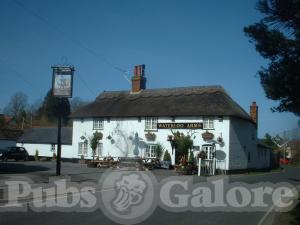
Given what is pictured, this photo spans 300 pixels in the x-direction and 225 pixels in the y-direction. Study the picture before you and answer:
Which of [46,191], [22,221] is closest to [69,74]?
[46,191]

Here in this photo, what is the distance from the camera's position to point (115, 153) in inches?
1729

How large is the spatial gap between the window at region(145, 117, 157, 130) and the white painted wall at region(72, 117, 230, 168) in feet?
1.40

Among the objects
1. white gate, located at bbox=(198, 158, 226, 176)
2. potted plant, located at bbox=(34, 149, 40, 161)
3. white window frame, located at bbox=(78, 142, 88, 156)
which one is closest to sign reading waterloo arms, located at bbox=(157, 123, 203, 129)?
white gate, located at bbox=(198, 158, 226, 176)

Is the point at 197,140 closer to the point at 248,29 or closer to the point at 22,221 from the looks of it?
the point at 248,29

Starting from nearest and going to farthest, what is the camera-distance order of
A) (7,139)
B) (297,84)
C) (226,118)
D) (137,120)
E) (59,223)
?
(59,223)
(297,84)
(226,118)
(137,120)
(7,139)

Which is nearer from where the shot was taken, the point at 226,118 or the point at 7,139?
the point at 226,118

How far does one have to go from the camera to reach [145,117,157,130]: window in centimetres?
4200

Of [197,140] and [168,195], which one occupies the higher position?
[197,140]

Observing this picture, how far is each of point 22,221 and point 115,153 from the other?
33.6m

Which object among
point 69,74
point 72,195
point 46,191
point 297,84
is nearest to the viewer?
point 297,84

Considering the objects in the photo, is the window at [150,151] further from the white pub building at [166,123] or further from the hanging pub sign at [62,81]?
the hanging pub sign at [62,81]

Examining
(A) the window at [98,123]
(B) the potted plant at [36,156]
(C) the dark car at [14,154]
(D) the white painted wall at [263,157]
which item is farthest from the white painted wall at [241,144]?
(B) the potted plant at [36,156]

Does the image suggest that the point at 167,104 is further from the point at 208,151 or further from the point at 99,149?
the point at 99,149

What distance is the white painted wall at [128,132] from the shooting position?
127ft
